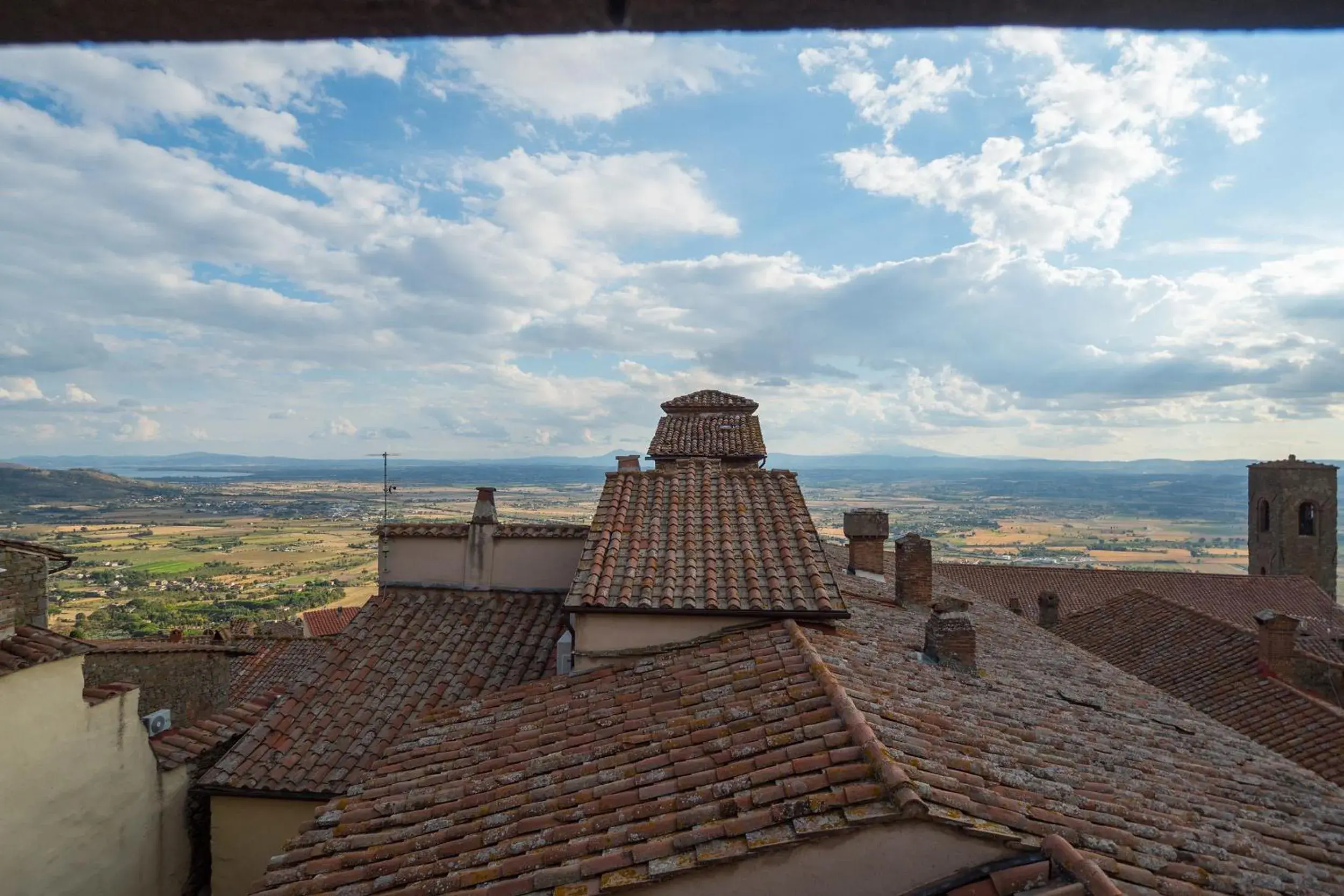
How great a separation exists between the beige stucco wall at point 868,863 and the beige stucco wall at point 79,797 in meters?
7.15

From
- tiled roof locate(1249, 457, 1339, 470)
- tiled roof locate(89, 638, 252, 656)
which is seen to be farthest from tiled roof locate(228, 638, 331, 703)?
tiled roof locate(1249, 457, 1339, 470)

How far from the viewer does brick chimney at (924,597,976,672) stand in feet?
27.5

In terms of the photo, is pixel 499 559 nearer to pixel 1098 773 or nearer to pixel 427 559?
→ pixel 427 559

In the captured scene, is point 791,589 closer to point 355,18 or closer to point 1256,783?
point 1256,783

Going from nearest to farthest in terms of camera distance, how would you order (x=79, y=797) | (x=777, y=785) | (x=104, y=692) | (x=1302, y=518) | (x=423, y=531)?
1. (x=777, y=785)
2. (x=79, y=797)
3. (x=104, y=692)
4. (x=423, y=531)
5. (x=1302, y=518)

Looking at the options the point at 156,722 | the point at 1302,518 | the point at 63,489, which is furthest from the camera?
the point at 63,489

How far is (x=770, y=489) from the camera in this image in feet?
32.0

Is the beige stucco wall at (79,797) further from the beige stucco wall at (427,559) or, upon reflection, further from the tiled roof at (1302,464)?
the tiled roof at (1302,464)

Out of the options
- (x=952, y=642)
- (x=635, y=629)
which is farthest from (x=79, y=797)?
(x=952, y=642)

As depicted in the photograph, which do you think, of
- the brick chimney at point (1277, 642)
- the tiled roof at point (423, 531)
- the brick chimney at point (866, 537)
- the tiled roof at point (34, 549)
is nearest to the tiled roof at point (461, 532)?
the tiled roof at point (423, 531)

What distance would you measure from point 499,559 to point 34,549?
18.3 feet

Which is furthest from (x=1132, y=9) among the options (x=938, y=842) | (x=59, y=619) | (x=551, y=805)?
(x=59, y=619)

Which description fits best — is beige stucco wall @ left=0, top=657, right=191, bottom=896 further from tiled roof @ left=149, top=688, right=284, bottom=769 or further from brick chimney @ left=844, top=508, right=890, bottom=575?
brick chimney @ left=844, top=508, right=890, bottom=575

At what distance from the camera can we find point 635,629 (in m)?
7.55
